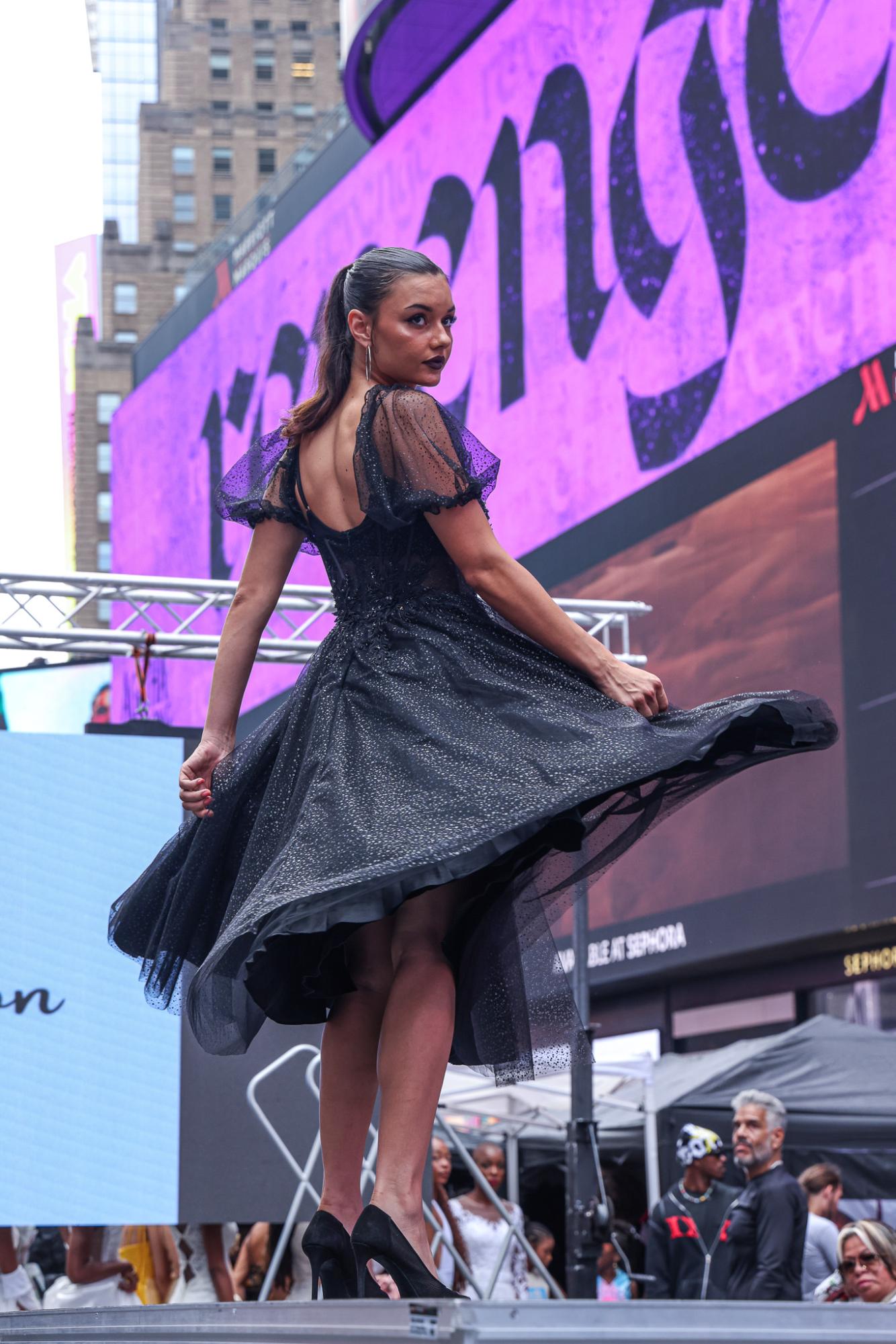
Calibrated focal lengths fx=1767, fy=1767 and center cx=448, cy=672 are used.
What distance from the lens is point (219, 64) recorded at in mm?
68812

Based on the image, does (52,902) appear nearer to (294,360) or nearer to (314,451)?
(314,451)

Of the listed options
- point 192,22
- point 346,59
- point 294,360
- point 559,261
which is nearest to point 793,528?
point 559,261

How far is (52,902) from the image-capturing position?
21.5 feet

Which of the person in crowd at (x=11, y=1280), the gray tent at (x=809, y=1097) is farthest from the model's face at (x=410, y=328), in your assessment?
the gray tent at (x=809, y=1097)

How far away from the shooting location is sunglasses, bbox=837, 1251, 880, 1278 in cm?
549

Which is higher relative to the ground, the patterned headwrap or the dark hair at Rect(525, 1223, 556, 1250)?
the patterned headwrap

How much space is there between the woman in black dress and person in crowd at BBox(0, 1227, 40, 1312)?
4578 mm

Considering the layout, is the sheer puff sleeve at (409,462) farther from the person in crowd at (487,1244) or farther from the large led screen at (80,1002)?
the person in crowd at (487,1244)

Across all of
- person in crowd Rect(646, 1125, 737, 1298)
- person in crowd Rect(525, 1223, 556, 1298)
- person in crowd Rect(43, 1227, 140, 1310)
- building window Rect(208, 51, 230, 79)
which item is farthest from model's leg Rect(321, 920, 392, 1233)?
building window Rect(208, 51, 230, 79)

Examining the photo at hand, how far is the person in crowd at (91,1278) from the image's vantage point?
683 cm

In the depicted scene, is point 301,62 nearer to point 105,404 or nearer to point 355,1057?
point 105,404

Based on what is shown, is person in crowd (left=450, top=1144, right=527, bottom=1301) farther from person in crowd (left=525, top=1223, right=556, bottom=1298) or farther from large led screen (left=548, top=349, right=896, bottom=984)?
large led screen (left=548, top=349, right=896, bottom=984)

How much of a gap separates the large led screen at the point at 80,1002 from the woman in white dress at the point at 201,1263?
2.97 ft

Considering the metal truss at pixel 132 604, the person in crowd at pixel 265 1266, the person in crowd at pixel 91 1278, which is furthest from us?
the person in crowd at pixel 265 1266
